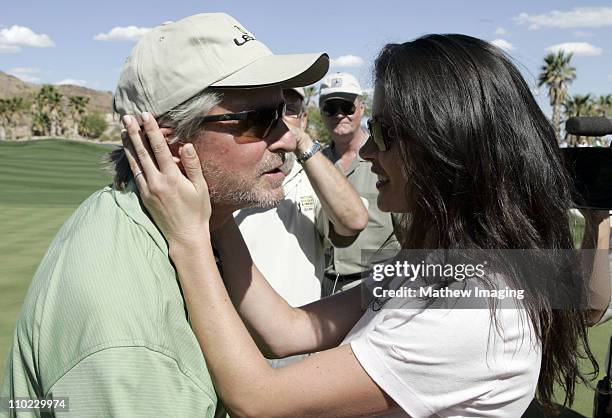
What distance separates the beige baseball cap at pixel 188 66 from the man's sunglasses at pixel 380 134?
1.09 feet

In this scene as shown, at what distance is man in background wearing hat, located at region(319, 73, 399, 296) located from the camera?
4.53 m

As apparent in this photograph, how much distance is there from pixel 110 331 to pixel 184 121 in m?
0.75

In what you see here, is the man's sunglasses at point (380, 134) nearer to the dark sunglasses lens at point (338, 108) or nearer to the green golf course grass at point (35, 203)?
the green golf course grass at point (35, 203)

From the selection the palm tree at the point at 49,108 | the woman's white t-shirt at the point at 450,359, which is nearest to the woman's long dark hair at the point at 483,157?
the woman's white t-shirt at the point at 450,359

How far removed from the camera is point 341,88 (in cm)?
566

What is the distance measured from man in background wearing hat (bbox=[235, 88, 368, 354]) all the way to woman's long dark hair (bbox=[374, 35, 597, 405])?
1646mm

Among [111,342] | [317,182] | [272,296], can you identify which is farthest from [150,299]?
[317,182]

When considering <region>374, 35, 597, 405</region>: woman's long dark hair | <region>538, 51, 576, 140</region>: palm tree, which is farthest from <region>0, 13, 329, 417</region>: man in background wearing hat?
<region>538, 51, 576, 140</region>: palm tree

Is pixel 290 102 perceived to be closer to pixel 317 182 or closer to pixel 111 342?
pixel 317 182

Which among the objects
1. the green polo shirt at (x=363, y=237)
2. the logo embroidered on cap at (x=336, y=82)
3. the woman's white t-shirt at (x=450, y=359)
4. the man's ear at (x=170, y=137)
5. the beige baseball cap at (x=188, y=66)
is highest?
the beige baseball cap at (x=188, y=66)

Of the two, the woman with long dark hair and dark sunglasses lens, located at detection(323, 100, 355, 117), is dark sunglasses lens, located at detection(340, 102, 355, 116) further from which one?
the woman with long dark hair

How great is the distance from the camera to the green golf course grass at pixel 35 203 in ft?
21.8

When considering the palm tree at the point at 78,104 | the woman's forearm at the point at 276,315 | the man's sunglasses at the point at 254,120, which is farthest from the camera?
the palm tree at the point at 78,104

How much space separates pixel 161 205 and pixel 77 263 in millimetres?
311
